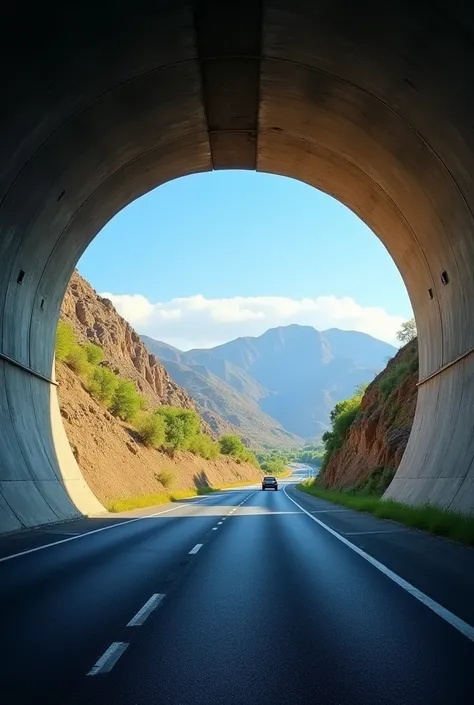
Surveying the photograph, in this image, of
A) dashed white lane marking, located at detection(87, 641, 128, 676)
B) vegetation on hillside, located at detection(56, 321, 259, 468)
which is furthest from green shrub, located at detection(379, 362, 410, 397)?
dashed white lane marking, located at detection(87, 641, 128, 676)

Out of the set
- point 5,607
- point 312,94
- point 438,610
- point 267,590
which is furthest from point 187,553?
point 312,94

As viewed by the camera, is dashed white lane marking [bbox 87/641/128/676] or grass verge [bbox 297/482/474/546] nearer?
dashed white lane marking [bbox 87/641/128/676]

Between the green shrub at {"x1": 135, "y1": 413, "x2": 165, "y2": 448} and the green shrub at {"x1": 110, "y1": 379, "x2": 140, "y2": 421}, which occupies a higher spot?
the green shrub at {"x1": 110, "y1": 379, "x2": 140, "y2": 421}

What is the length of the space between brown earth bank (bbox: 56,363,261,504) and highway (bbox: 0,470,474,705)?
82.0 ft

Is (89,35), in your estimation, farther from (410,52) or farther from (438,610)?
(438,610)

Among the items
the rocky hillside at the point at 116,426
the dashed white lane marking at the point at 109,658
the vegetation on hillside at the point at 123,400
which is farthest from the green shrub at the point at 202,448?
the dashed white lane marking at the point at 109,658

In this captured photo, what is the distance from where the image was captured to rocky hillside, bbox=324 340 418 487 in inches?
1582

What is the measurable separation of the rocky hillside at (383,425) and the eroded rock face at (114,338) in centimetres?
2643

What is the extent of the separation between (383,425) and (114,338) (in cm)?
4477

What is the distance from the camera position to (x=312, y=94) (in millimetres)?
17219

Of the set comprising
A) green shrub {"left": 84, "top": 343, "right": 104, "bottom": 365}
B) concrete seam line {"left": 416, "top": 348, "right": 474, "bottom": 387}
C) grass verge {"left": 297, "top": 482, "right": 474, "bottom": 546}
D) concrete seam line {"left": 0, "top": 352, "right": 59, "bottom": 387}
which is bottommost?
grass verge {"left": 297, "top": 482, "right": 474, "bottom": 546}

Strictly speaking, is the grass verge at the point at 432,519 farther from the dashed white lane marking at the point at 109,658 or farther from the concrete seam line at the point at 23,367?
the concrete seam line at the point at 23,367

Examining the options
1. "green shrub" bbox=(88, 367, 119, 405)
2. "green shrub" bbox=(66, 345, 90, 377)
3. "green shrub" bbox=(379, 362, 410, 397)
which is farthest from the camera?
"green shrub" bbox=(88, 367, 119, 405)

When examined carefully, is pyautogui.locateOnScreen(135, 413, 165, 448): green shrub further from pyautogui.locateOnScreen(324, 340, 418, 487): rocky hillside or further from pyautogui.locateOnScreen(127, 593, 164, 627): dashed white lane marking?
pyautogui.locateOnScreen(127, 593, 164, 627): dashed white lane marking
